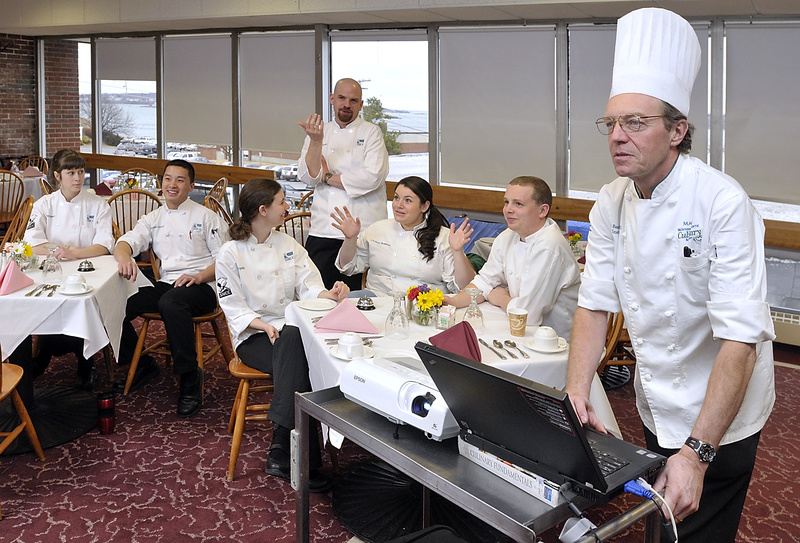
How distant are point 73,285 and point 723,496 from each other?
2.86 metres

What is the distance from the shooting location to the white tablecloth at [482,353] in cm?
262

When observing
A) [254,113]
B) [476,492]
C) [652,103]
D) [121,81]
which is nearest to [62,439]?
[476,492]

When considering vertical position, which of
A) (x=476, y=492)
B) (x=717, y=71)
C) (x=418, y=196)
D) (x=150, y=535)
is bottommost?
(x=150, y=535)

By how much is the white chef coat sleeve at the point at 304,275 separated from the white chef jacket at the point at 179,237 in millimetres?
946

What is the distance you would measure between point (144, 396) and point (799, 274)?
4467 millimetres

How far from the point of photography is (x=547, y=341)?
274 centimetres

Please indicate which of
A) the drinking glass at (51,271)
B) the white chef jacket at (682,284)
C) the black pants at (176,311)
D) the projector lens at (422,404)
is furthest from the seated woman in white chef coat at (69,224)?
the white chef jacket at (682,284)

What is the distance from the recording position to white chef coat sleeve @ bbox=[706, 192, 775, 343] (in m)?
1.52

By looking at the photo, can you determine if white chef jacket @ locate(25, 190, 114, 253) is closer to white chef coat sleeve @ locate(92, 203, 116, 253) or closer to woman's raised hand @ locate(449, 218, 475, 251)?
white chef coat sleeve @ locate(92, 203, 116, 253)

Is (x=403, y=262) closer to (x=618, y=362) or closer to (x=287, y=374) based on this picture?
(x=287, y=374)

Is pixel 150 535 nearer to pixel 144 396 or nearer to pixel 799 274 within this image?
pixel 144 396

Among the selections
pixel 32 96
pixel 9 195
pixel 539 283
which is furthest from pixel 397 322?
pixel 32 96

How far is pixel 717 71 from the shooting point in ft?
18.9

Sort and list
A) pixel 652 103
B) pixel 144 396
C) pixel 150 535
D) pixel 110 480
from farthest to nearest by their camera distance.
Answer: pixel 144 396 < pixel 110 480 < pixel 150 535 < pixel 652 103
